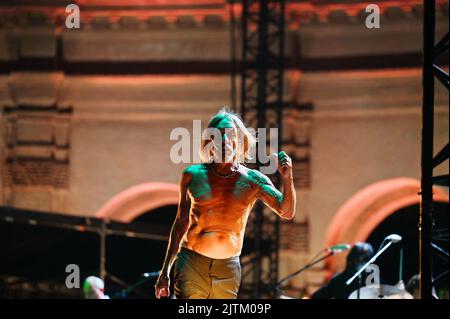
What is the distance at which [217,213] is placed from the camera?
571 cm

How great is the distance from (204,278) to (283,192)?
74 centimetres

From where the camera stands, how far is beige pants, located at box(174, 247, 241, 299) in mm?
5555

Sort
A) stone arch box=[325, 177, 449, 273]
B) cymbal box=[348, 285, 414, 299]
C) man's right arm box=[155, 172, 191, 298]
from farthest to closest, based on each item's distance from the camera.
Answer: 1. stone arch box=[325, 177, 449, 273]
2. cymbal box=[348, 285, 414, 299]
3. man's right arm box=[155, 172, 191, 298]

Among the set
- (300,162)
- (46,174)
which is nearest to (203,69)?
(300,162)

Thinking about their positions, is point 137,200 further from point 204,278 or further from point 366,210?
point 204,278

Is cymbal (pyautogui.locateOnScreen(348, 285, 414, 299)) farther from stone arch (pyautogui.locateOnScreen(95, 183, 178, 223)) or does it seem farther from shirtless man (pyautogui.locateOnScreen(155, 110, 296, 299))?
stone arch (pyautogui.locateOnScreen(95, 183, 178, 223))

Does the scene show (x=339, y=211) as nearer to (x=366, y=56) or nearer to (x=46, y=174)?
(x=366, y=56)

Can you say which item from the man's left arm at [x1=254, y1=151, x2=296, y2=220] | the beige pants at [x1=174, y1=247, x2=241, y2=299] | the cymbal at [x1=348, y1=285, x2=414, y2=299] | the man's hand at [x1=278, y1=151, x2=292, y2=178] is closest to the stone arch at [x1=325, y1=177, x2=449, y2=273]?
the cymbal at [x1=348, y1=285, x2=414, y2=299]

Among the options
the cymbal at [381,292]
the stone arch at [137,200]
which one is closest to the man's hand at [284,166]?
the cymbal at [381,292]

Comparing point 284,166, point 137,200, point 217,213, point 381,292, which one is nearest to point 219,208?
point 217,213

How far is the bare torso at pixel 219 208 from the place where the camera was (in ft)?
18.6

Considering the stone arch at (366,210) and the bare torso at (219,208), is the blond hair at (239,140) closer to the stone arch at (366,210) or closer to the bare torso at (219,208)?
the bare torso at (219,208)

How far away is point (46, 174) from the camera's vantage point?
1661 centimetres

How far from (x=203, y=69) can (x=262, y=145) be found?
2145 mm
